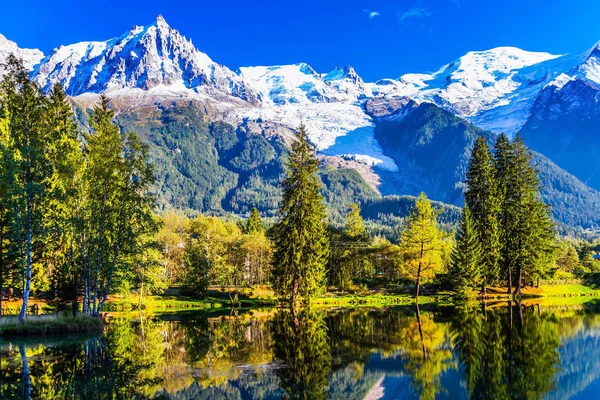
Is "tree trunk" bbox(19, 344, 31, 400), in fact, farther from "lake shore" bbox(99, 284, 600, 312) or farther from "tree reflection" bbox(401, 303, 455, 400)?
"lake shore" bbox(99, 284, 600, 312)

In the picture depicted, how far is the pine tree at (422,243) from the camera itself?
205ft

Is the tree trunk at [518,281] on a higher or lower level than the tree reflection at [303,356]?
higher

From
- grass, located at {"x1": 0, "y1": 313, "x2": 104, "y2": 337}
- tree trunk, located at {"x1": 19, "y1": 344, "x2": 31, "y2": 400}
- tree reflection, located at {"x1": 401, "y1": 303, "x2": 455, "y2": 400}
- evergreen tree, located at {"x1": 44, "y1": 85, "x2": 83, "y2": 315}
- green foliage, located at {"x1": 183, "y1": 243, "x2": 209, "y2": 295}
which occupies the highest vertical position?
evergreen tree, located at {"x1": 44, "y1": 85, "x2": 83, "y2": 315}

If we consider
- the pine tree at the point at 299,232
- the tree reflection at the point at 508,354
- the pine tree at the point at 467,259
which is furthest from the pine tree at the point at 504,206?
the pine tree at the point at 299,232

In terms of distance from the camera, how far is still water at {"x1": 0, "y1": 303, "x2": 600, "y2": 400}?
18.1 metres

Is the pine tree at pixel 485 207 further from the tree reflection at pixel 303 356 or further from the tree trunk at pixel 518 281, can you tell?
the tree reflection at pixel 303 356

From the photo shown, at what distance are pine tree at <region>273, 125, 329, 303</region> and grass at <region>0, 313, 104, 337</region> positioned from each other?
21.6 metres

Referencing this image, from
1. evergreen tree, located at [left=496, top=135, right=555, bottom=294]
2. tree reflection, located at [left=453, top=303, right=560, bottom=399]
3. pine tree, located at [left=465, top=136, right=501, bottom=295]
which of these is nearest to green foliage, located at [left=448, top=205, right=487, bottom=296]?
pine tree, located at [left=465, top=136, right=501, bottom=295]

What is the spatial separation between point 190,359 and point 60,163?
18413 mm

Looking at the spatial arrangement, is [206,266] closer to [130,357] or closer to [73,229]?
[73,229]

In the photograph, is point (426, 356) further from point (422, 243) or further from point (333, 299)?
point (333, 299)

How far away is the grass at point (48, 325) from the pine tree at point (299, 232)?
21.6 metres

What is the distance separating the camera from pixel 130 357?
25.0 meters

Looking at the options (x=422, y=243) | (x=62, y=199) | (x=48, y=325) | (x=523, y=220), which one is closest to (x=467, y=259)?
(x=422, y=243)
